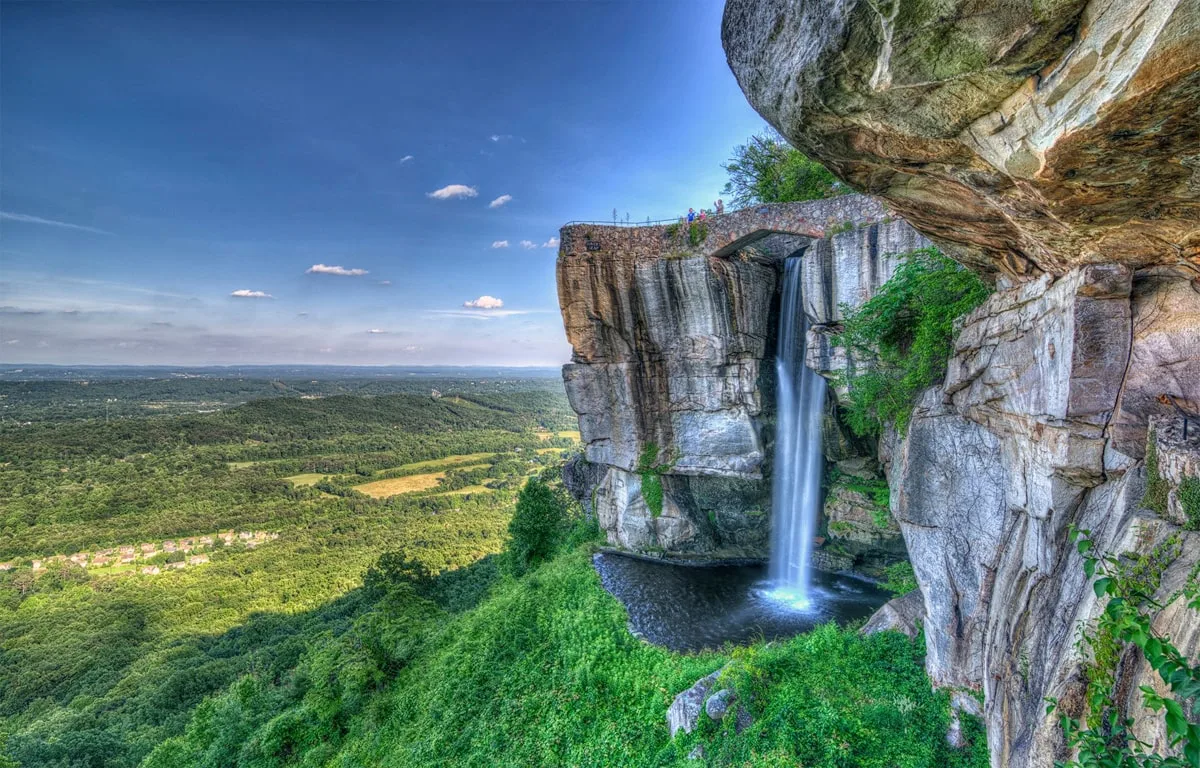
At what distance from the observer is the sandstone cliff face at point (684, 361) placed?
16344mm

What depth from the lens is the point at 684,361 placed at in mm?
17641

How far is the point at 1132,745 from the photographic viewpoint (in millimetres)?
3422

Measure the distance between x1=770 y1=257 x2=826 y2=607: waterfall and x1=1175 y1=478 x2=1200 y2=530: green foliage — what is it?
12.7m

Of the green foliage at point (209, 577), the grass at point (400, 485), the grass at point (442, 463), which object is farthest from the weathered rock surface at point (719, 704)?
the grass at point (442, 463)

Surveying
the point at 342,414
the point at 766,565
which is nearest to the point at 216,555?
the point at 766,565

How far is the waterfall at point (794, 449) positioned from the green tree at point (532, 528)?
923cm

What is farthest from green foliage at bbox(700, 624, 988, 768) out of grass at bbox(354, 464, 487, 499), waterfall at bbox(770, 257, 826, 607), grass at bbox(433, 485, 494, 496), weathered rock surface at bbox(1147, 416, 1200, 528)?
grass at bbox(354, 464, 487, 499)

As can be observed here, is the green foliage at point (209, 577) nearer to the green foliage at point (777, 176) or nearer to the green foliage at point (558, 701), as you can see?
the green foliage at point (558, 701)

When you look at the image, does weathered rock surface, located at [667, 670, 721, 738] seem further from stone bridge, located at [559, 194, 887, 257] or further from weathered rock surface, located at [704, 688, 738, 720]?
stone bridge, located at [559, 194, 887, 257]

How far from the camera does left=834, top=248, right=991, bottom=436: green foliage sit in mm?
8406

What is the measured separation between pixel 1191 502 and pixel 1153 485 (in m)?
0.44

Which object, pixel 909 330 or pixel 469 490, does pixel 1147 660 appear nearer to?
pixel 909 330

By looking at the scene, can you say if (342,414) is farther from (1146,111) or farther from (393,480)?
(1146,111)

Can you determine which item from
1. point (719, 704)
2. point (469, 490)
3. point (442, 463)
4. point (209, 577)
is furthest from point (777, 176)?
point (442, 463)
